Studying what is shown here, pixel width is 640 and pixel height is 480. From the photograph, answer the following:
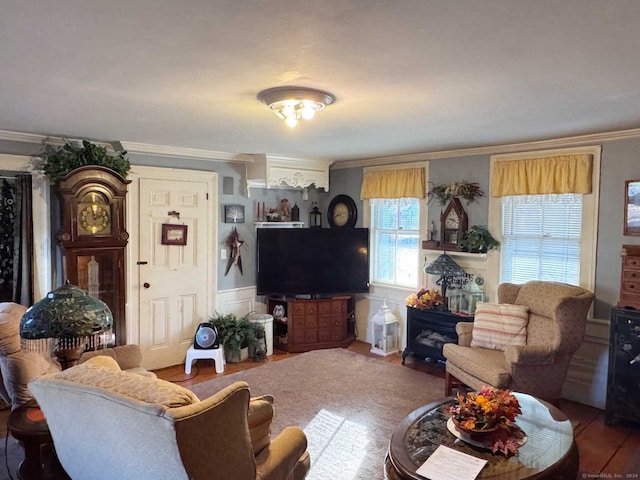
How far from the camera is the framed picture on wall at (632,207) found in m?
3.58

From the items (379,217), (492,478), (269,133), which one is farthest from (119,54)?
(379,217)

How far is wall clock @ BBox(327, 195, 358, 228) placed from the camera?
229 inches

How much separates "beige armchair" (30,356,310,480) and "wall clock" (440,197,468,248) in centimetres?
332

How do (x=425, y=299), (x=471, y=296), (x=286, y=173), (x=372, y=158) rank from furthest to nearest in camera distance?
(x=372, y=158) < (x=286, y=173) < (x=425, y=299) < (x=471, y=296)

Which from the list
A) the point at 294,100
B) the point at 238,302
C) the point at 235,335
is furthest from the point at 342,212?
the point at 294,100

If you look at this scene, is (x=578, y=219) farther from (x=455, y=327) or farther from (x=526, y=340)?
(x=455, y=327)

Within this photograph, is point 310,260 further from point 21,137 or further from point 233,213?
point 21,137

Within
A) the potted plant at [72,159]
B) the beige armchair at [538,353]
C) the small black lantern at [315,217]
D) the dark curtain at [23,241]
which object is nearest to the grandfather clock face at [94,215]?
the potted plant at [72,159]

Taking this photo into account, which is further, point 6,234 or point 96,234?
point 96,234

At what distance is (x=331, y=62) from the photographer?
197 cm

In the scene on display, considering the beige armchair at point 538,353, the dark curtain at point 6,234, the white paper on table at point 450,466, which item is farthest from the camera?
the dark curtain at point 6,234

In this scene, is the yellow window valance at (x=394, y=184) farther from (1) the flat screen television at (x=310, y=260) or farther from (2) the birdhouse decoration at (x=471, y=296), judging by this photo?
(2) the birdhouse decoration at (x=471, y=296)

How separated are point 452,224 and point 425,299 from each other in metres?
0.83

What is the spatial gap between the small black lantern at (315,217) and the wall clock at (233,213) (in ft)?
3.48
